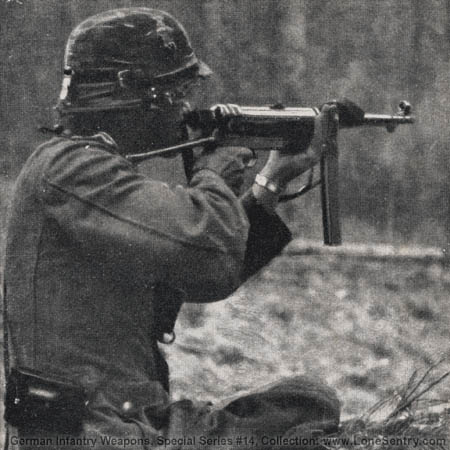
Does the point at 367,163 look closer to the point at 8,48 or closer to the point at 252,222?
the point at 8,48

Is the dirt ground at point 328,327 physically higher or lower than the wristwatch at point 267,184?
lower

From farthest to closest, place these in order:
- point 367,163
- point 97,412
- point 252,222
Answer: point 367,163
point 252,222
point 97,412

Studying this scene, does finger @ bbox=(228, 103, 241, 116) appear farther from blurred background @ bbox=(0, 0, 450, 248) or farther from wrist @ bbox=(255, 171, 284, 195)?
blurred background @ bbox=(0, 0, 450, 248)

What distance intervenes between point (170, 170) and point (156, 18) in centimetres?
382

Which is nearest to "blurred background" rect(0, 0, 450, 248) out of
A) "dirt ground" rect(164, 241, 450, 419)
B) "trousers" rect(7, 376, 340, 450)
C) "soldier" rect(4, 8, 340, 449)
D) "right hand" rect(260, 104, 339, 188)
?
"dirt ground" rect(164, 241, 450, 419)

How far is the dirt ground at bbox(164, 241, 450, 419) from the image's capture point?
5.54m

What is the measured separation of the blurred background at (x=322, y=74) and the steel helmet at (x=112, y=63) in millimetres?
3763

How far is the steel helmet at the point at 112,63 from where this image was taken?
117 inches

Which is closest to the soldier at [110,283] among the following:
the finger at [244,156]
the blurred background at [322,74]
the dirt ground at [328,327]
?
the finger at [244,156]

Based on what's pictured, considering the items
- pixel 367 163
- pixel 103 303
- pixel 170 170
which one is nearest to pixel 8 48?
pixel 170 170

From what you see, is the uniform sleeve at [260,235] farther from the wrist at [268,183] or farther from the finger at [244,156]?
the finger at [244,156]

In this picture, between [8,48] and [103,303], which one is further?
[8,48]

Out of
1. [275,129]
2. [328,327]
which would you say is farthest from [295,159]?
[328,327]

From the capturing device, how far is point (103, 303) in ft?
9.12
